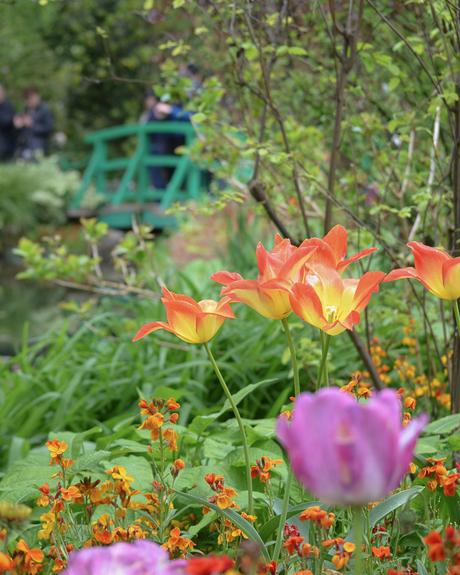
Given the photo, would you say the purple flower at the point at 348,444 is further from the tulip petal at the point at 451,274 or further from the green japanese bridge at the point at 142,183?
the green japanese bridge at the point at 142,183

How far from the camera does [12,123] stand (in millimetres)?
18141

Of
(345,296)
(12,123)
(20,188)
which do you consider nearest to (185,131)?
(20,188)

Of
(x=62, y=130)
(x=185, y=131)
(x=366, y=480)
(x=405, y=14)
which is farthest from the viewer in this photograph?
(x=62, y=130)

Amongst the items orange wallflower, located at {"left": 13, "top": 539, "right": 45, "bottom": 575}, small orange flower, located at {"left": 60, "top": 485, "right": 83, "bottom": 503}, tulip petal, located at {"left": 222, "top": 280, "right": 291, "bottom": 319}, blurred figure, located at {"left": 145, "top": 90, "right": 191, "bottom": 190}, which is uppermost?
tulip petal, located at {"left": 222, "top": 280, "right": 291, "bottom": 319}

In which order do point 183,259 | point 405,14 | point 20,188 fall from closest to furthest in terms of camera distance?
point 405,14, point 183,259, point 20,188

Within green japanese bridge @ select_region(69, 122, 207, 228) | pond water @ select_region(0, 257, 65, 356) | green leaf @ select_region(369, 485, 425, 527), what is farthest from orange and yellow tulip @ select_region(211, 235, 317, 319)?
green japanese bridge @ select_region(69, 122, 207, 228)

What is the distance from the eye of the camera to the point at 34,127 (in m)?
18.9

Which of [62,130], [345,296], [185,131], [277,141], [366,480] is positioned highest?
[366,480]

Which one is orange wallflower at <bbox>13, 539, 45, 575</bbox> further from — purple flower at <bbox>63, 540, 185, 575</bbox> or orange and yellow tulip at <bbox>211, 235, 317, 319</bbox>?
orange and yellow tulip at <bbox>211, 235, 317, 319</bbox>

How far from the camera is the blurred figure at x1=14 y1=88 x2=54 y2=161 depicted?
1850cm

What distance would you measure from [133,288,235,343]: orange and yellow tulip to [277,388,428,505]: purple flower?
1.89 ft

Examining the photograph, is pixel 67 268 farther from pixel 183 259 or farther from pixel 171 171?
pixel 171 171

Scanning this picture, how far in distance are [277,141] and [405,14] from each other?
73 centimetres

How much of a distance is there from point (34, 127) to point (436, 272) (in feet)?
60.4
